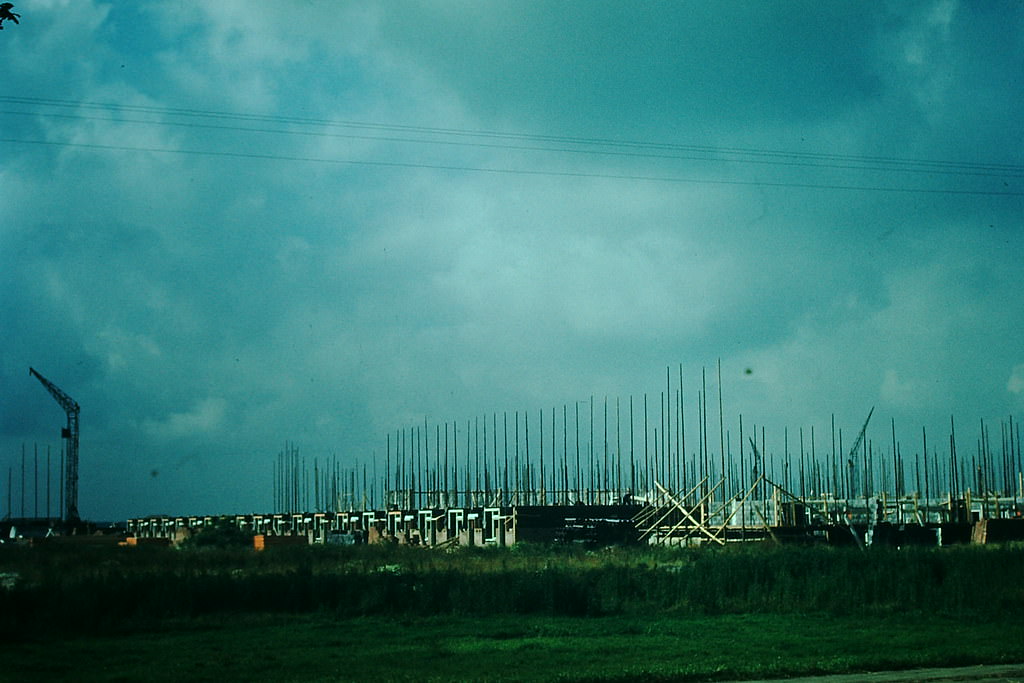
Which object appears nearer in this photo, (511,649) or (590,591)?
(511,649)

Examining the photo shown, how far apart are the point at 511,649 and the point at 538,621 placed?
4236mm

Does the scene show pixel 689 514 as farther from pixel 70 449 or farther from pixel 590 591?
pixel 70 449

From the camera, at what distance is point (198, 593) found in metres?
24.2

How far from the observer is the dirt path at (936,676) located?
1405cm

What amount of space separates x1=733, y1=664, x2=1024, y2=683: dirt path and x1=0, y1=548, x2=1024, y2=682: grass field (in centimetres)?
73

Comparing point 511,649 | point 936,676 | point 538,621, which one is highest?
point 936,676

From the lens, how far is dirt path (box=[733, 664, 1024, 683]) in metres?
14.0

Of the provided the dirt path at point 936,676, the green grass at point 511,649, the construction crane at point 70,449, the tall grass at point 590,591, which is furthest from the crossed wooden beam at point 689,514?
the construction crane at point 70,449

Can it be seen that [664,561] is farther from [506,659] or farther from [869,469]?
[869,469]

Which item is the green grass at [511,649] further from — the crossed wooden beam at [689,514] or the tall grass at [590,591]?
the crossed wooden beam at [689,514]

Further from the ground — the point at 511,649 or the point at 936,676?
the point at 936,676

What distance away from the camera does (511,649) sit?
1852 cm

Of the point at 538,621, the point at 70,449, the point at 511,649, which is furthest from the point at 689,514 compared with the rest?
the point at 70,449

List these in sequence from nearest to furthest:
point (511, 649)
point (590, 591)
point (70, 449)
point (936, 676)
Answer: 1. point (936, 676)
2. point (511, 649)
3. point (590, 591)
4. point (70, 449)
